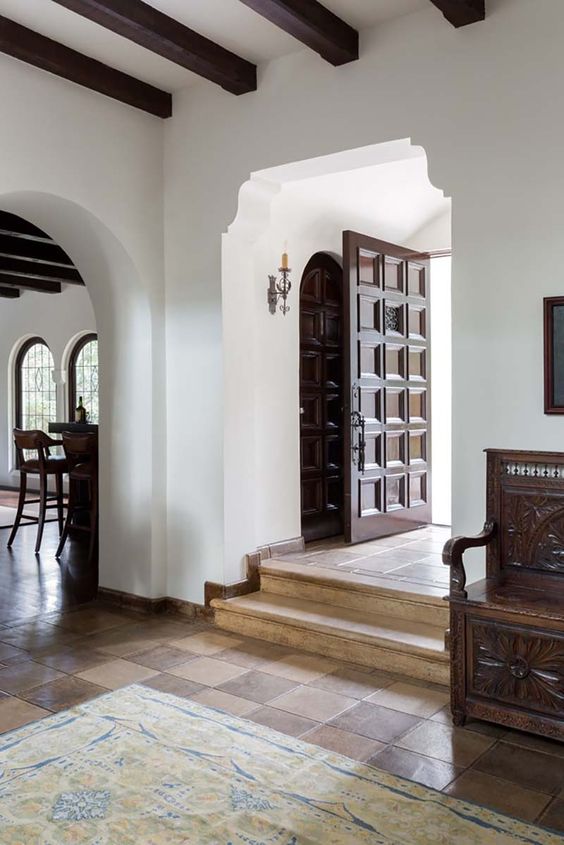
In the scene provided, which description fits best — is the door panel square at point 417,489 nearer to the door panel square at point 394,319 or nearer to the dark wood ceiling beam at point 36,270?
the door panel square at point 394,319

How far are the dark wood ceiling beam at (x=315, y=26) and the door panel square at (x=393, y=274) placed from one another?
194cm

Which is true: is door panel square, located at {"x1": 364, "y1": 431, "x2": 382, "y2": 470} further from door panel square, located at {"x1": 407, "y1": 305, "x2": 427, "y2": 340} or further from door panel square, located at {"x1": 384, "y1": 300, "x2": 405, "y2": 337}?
door panel square, located at {"x1": 407, "y1": 305, "x2": 427, "y2": 340}

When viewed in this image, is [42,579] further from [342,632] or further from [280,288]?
[280,288]

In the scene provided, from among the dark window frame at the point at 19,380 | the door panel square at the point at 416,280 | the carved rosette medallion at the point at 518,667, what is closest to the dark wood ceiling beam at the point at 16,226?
the door panel square at the point at 416,280

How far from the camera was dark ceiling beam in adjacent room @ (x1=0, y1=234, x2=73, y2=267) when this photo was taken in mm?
7844

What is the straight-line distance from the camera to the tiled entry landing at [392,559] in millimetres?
4582

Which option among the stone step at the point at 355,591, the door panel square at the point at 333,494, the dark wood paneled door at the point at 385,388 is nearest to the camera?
the stone step at the point at 355,591

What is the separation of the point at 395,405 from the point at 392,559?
4.59ft

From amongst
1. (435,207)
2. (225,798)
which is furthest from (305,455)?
(225,798)

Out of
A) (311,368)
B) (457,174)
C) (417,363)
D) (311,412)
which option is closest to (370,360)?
(311,368)

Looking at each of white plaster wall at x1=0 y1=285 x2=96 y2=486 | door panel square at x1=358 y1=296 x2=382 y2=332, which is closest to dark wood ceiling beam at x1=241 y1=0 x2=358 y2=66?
door panel square at x1=358 y1=296 x2=382 y2=332

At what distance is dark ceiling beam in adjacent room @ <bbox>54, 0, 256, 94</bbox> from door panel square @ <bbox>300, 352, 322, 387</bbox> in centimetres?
201

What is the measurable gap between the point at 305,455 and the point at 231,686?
2.41 meters

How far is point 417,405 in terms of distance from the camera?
21.0 feet
